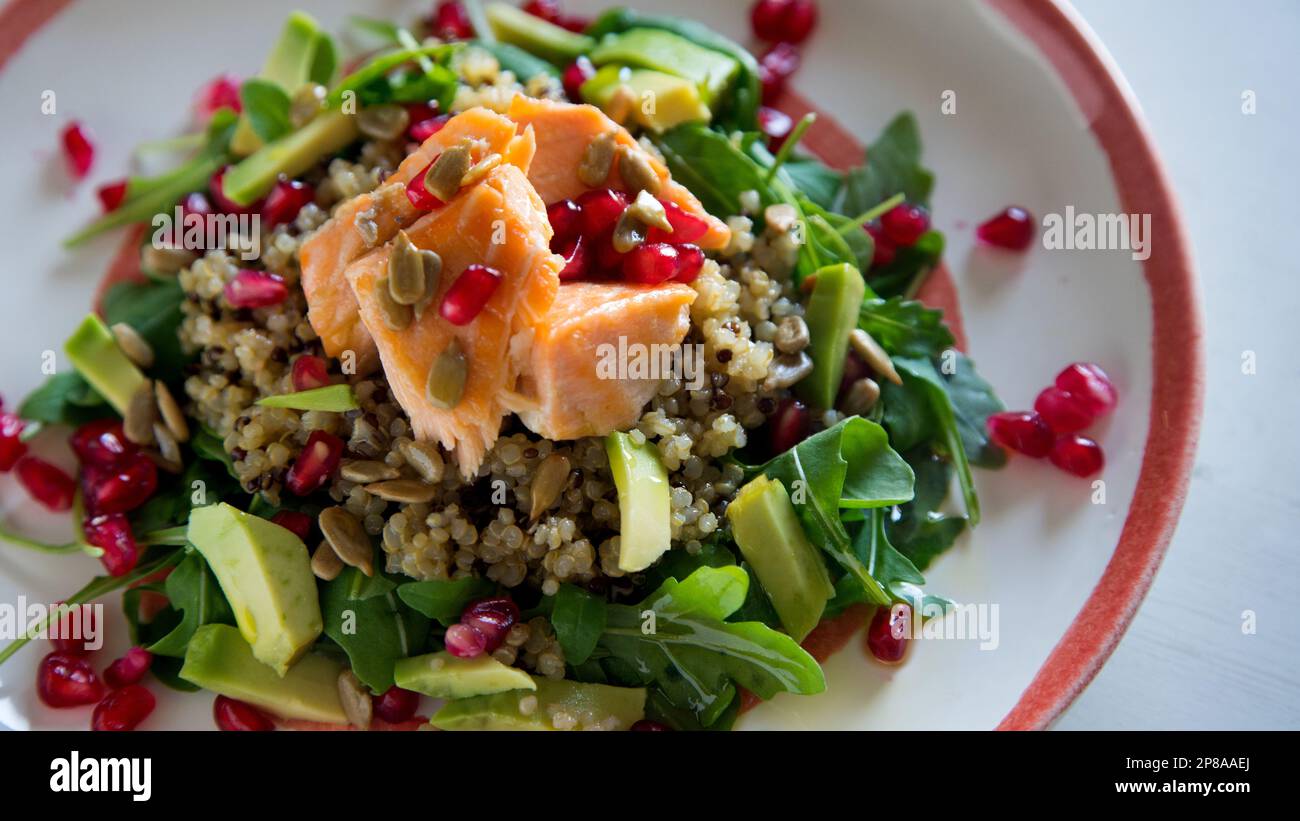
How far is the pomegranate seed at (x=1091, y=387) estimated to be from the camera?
3.23 m

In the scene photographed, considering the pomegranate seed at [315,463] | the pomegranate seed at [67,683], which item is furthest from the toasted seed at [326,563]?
the pomegranate seed at [67,683]

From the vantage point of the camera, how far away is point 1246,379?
3.68m

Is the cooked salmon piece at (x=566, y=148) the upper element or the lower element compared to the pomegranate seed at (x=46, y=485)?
upper

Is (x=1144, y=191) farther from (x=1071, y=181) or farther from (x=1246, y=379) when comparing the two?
(x=1246, y=379)

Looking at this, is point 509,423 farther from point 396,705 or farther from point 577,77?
point 577,77

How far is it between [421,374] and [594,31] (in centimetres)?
169

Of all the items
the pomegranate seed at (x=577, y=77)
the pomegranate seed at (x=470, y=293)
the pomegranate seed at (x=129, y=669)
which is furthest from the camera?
the pomegranate seed at (x=577, y=77)

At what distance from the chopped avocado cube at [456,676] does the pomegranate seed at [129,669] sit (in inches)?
30.1

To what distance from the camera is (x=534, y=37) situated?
376cm

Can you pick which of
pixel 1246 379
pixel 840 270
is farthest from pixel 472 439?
pixel 1246 379

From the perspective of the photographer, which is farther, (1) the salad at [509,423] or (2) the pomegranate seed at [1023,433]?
(2) the pomegranate seed at [1023,433]

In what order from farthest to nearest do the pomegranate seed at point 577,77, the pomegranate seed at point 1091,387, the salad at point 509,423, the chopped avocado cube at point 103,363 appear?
1. the pomegranate seed at point 577,77
2. the chopped avocado cube at point 103,363
3. the pomegranate seed at point 1091,387
4. the salad at point 509,423

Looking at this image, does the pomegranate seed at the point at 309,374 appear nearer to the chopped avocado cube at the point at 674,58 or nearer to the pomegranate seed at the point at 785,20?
the chopped avocado cube at the point at 674,58

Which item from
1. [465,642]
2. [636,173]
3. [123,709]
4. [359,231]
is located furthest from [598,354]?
[123,709]
